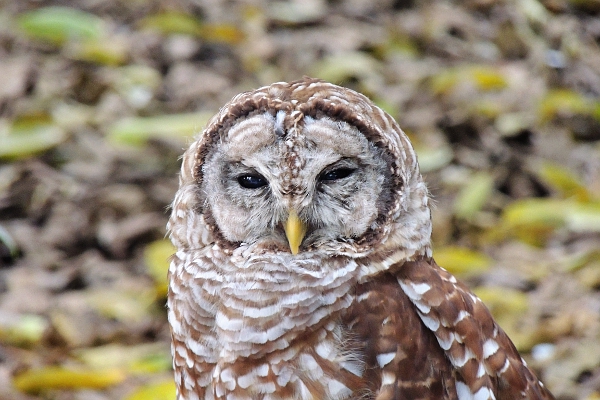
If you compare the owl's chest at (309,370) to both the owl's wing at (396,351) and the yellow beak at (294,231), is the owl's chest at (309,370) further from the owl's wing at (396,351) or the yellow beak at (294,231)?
the yellow beak at (294,231)

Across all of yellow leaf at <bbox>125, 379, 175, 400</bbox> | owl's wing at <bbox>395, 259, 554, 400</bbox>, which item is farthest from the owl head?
yellow leaf at <bbox>125, 379, 175, 400</bbox>

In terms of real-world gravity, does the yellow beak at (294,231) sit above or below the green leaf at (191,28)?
above

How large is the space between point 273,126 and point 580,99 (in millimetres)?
5060

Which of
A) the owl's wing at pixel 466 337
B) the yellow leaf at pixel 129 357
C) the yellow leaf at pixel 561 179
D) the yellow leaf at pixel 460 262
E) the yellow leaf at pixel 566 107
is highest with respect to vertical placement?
the owl's wing at pixel 466 337

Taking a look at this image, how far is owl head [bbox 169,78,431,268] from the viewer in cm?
285

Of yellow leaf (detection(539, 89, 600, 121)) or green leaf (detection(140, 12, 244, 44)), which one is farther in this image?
green leaf (detection(140, 12, 244, 44))

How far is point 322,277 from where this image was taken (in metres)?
2.92

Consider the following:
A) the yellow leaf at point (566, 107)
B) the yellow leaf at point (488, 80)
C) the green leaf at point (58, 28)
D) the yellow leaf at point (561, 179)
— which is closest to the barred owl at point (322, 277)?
the yellow leaf at point (561, 179)

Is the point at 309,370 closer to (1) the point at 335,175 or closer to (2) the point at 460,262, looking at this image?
(1) the point at 335,175

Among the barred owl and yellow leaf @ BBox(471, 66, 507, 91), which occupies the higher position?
the barred owl

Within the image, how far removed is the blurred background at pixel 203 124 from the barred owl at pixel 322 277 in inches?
31.5

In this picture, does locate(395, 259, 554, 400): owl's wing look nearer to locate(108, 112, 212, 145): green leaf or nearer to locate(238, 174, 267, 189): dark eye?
locate(238, 174, 267, 189): dark eye

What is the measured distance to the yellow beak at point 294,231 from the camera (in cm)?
289

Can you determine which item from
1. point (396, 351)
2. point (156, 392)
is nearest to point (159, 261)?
point (156, 392)
